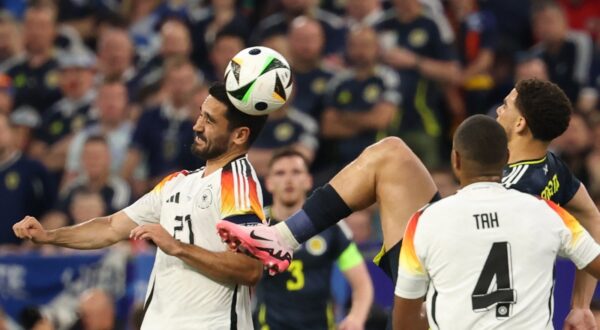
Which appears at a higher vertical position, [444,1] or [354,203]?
[444,1]

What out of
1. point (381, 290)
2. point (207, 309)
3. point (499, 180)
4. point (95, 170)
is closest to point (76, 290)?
point (95, 170)

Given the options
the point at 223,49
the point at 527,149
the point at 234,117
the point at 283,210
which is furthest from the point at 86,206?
the point at 527,149

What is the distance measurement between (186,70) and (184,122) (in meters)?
0.56

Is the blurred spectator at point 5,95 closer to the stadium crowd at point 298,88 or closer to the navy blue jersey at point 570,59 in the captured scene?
the stadium crowd at point 298,88

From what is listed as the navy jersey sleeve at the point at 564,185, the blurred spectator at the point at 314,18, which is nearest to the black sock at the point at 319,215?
the navy jersey sleeve at the point at 564,185

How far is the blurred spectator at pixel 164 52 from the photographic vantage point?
14.2 metres

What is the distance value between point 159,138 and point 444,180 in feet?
10.9

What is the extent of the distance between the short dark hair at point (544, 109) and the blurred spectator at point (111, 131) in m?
7.45

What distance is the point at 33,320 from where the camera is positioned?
36.6 feet

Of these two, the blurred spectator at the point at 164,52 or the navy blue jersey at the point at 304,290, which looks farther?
the blurred spectator at the point at 164,52

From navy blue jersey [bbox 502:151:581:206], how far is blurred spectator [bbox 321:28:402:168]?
5.69m

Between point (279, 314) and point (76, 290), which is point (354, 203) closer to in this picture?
point (279, 314)

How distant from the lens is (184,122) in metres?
13.4

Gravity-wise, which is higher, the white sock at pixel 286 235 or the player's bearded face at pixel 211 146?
the player's bearded face at pixel 211 146
